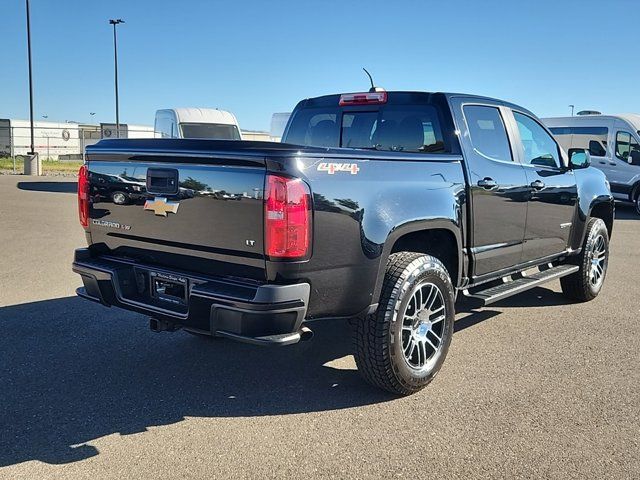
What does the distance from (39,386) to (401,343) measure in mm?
2322

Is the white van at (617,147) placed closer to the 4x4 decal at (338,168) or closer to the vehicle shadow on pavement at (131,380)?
the vehicle shadow on pavement at (131,380)

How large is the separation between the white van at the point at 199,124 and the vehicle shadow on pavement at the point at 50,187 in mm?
4309

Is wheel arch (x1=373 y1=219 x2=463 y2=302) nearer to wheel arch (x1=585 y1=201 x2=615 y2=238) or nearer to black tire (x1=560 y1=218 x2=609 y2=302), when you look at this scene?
black tire (x1=560 y1=218 x2=609 y2=302)

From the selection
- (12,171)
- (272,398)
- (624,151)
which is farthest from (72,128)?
(272,398)

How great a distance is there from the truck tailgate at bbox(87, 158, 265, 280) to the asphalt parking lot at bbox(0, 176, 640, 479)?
0.90 meters

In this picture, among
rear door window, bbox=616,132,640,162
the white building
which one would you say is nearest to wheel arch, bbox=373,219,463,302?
rear door window, bbox=616,132,640,162

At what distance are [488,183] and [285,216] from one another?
207 cm

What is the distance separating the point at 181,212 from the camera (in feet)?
11.4

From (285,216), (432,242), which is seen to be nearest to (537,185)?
(432,242)

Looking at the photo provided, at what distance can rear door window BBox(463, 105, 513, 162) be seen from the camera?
15.3ft

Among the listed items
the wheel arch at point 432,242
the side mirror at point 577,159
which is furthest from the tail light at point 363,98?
the side mirror at point 577,159

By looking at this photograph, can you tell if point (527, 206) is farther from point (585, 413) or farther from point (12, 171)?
point (12, 171)

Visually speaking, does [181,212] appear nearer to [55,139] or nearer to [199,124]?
[199,124]

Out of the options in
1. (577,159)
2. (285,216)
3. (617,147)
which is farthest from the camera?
(617,147)
